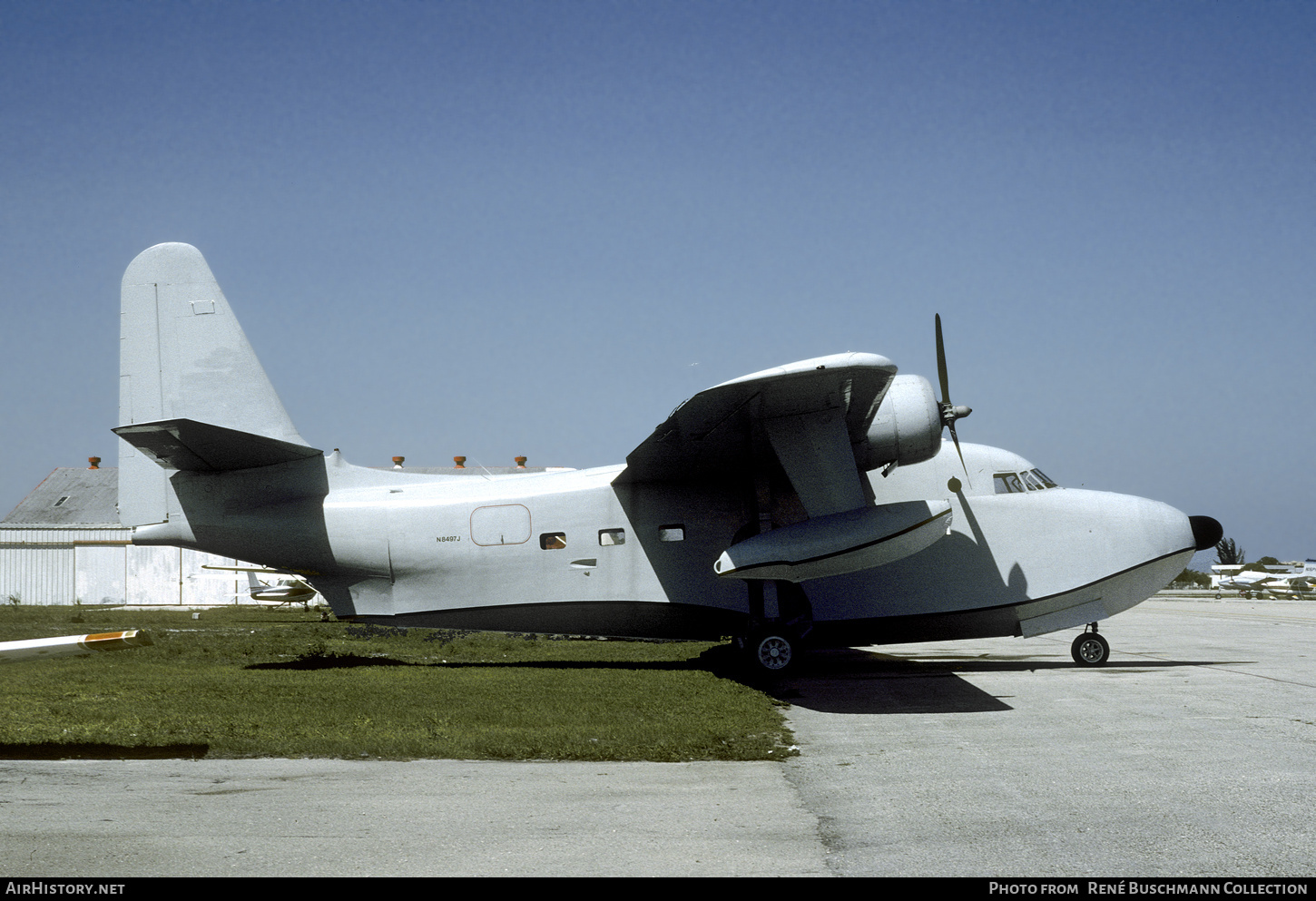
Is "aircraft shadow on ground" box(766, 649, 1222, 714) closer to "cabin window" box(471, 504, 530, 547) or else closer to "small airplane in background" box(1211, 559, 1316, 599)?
"cabin window" box(471, 504, 530, 547)

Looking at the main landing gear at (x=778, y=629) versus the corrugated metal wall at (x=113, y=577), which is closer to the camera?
the main landing gear at (x=778, y=629)

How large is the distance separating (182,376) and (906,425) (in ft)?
32.8

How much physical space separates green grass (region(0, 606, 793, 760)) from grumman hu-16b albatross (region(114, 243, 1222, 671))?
1.11 metres

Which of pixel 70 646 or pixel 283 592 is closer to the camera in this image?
pixel 70 646

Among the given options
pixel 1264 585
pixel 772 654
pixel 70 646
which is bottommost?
pixel 1264 585

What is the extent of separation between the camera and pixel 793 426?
11.3 metres

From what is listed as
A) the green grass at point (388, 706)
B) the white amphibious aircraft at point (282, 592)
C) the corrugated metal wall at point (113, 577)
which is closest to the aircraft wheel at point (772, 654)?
the green grass at point (388, 706)

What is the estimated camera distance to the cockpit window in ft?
44.4

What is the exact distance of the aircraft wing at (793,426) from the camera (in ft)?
32.1

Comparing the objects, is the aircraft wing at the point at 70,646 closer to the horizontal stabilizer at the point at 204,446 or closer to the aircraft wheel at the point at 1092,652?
the horizontal stabilizer at the point at 204,446

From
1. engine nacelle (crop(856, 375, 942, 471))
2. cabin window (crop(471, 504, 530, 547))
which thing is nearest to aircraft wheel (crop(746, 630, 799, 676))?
engine nacelle (crop(856, 375, 942, 471))

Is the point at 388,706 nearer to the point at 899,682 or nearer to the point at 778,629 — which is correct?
the point at 778,629

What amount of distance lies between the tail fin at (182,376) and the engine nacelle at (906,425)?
805cm

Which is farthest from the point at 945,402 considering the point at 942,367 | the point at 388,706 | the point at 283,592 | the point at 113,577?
the point at 113,577
